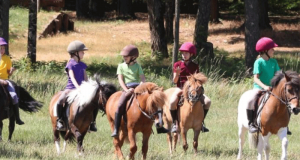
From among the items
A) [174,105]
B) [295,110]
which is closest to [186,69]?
[174,105]

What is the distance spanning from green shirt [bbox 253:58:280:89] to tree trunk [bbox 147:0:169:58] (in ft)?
66.4

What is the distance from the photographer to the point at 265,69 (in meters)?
13.1

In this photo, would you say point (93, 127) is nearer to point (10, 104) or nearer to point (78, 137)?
point (78, 137)

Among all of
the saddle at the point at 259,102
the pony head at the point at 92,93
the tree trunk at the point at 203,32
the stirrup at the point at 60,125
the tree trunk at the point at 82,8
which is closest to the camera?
the saddle at the point at 259,102

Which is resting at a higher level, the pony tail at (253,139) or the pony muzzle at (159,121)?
the pony muzzle at (159,121)

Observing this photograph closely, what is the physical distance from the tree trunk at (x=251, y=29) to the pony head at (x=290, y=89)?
1744cm

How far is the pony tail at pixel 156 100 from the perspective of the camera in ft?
38.2

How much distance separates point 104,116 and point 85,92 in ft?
23.0

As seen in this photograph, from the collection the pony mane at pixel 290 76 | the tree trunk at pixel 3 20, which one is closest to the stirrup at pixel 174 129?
the pony mane at pixel 290 76

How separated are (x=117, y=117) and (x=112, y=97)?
2.25 ft

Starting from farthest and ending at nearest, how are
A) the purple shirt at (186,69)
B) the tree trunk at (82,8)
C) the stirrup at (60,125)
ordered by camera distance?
1. the tree trunk at (82,8)
2. the purple shirt at (186,69)
3. the stirrup at (60,125)

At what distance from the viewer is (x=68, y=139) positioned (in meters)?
14.0

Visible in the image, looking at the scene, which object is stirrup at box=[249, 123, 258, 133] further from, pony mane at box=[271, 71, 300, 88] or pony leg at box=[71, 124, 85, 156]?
pony leg at box=[71, 124, 85, 156]

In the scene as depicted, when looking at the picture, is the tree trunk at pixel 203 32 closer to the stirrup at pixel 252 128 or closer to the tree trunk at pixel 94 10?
the stirrup at pixel 252 128
